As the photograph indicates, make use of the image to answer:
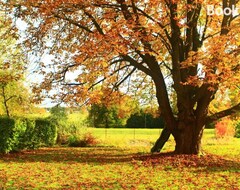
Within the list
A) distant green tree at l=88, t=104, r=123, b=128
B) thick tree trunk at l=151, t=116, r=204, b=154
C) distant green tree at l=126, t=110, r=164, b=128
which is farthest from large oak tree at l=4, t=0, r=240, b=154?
distant green tree at l=126, t=110, r=164, b=128

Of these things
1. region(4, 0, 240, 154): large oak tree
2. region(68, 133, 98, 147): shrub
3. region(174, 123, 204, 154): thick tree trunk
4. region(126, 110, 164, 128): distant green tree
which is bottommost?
region(68, 133, 98, 147): shrub

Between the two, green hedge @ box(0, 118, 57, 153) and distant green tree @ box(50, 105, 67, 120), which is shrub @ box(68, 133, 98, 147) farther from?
distant green tree @ box(50, 105, 67, 120)

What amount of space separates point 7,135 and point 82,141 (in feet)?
28.8

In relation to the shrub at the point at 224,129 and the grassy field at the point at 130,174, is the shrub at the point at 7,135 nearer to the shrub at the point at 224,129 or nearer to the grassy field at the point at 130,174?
the grassy field at the point at 130,174

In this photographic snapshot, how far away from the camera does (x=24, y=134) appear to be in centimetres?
1938

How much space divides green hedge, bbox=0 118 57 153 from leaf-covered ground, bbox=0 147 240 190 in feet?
10.2

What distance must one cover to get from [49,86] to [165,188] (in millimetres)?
8420

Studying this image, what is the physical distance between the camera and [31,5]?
44.6 feet

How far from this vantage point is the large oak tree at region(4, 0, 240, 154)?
12.6 metres

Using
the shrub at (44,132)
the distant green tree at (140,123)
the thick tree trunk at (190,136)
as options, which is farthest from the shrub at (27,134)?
the distant green tree at (140,123)

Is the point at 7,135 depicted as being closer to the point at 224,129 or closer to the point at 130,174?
the point at 130,174

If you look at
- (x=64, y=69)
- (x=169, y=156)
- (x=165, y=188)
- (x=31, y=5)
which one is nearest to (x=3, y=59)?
(x=64, y=69)

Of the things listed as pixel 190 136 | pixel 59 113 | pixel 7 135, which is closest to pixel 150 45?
pixel 190 136

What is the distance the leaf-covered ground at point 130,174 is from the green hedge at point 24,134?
312 centimetres
